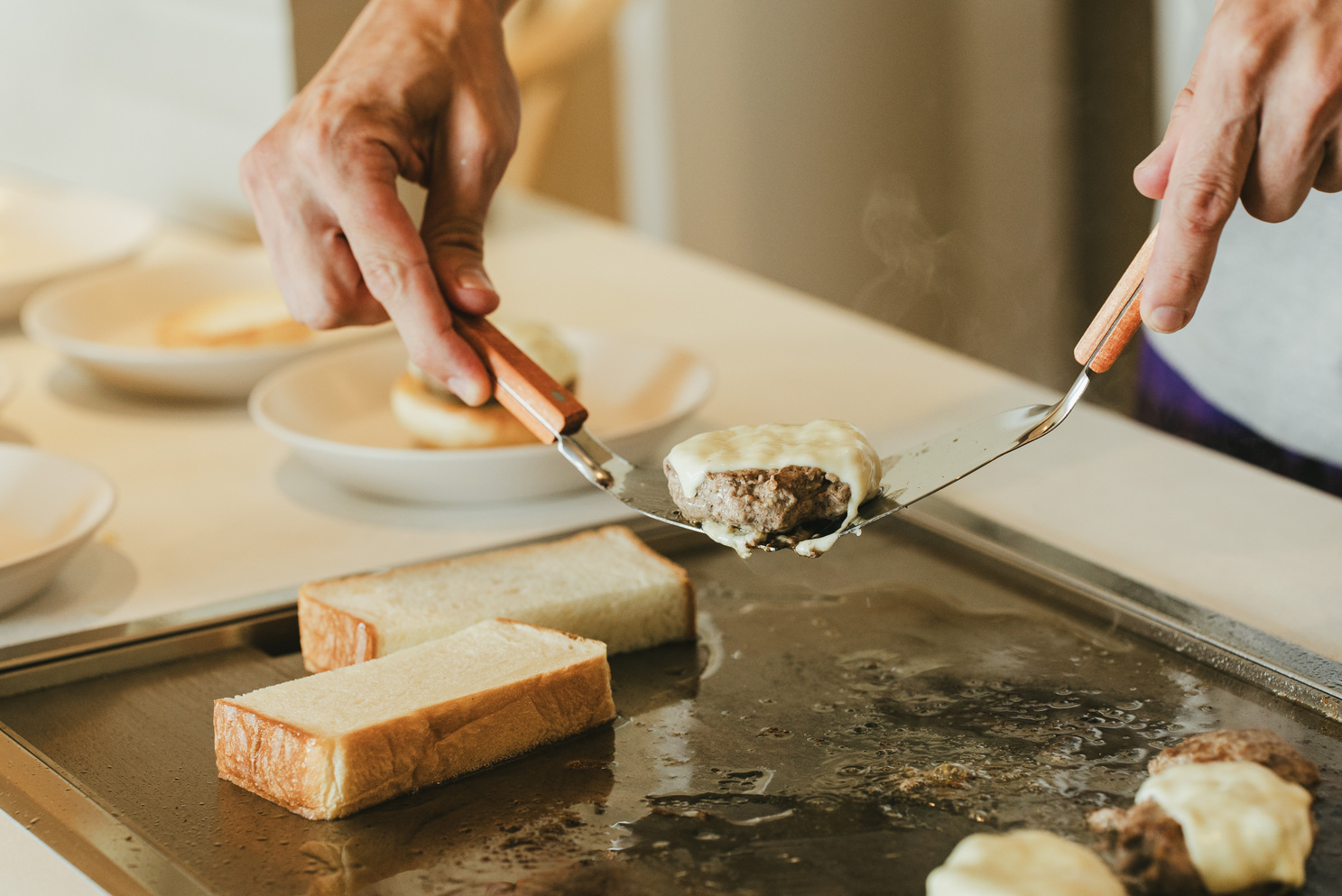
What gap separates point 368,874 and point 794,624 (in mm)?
444

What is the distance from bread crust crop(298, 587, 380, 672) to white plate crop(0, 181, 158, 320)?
4.07ft

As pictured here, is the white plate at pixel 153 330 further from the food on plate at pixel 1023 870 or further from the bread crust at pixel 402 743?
the food on plate at pixel 1023 870

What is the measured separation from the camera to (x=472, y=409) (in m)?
1.40

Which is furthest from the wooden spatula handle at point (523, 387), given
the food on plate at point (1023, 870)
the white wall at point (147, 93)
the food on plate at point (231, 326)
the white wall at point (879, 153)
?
the white wall at point (879, 153)

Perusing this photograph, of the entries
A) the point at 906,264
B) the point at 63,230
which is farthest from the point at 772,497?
the point at 906,264

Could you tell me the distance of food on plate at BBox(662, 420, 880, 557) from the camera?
0.98 m

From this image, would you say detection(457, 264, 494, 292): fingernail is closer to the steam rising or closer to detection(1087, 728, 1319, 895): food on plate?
detection(1087, 728, 1319, 895): food on plate

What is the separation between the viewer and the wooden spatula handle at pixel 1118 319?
0.94 m

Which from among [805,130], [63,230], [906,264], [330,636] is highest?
[805,130]

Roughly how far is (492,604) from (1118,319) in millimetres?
534

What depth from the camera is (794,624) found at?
3.71ft

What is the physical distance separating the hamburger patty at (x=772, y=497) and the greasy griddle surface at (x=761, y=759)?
0.44 feet

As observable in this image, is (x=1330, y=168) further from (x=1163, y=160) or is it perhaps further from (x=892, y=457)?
(x=892, y=457)

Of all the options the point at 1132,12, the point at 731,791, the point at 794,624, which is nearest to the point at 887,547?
the point at 794,624
